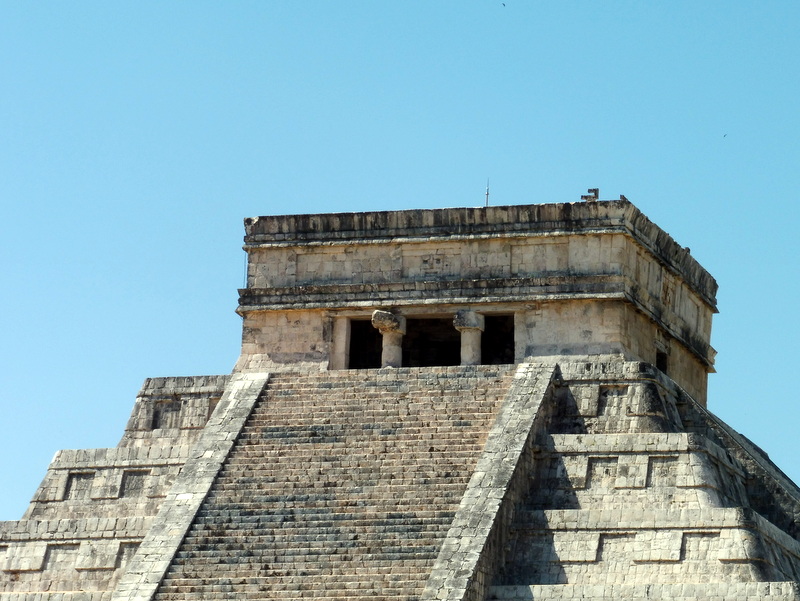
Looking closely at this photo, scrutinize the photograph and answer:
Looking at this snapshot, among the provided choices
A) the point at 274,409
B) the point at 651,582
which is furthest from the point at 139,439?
the point at 651,582

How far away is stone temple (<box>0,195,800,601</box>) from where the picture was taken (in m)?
23.3

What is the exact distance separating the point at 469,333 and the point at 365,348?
286 centimetres

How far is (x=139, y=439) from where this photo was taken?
2792 cm

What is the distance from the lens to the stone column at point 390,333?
28.5 metres

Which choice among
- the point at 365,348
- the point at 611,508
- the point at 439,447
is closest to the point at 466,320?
the point at 365,348

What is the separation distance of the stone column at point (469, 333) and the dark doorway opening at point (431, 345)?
257cm

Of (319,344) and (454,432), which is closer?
(454,432)

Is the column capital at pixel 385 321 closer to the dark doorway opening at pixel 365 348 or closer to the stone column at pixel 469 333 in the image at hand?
the stone column at pixel 469 333

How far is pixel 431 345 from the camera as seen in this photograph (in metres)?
31.2

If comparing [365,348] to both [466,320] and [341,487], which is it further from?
[341,487]

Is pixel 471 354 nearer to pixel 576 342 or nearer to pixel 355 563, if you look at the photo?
pixel 576 342

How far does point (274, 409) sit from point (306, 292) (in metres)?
2.54

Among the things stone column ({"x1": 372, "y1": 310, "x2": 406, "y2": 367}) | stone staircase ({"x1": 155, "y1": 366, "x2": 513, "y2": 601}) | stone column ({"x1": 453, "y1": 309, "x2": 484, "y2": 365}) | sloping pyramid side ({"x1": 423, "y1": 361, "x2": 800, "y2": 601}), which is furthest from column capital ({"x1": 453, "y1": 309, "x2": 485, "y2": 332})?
sloping pyramid side ({"x1": 423, "y1": 361, "x2": 800, "y2": 601})

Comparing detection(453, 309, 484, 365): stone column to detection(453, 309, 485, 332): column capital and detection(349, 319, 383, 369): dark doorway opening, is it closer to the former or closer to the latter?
detection(453, 309, 485, 332): column capital
